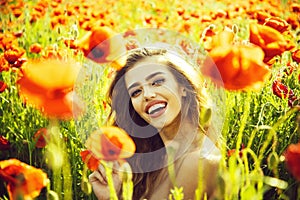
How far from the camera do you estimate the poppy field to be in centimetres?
82

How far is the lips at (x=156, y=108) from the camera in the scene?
47.8 inches

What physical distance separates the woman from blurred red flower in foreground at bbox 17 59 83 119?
1.28ft

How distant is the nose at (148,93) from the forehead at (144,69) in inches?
1.3

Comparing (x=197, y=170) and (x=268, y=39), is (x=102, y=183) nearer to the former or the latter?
(x=197, y=170)

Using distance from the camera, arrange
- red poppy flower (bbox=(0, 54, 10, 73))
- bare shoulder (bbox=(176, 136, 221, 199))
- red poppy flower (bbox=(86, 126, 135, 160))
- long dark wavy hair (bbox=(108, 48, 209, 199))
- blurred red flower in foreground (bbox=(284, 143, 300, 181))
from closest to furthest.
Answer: blurred red flower in foreground (bbox=(284, 143, 300, 181)), red poppy flower (bbox=(86, 126, 135, 160)), bare shoulder (bbox=(176, 136, 221, 199)), long dark wavy hair (bbox=(108, 48, 209, 199)), red poppy flower (bbox=(0, 54, 10, 73))

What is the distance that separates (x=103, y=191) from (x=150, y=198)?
11 cm

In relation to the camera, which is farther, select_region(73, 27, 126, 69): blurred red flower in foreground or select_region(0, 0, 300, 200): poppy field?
select_region(73, 27, 126, 69): blurred red flower in foreground

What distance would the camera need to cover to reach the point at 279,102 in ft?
5.27

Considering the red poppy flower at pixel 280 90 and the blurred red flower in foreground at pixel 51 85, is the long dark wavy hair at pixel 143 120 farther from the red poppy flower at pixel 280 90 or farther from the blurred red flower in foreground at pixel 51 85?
the blurred red flower in foreground at pixel 51 85

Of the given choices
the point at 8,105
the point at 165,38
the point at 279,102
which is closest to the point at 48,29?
the point at 165,38

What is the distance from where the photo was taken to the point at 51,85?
81cm

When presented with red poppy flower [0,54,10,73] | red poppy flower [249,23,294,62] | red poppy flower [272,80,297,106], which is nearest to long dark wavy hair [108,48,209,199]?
red poppy flower [272,80,297,106]

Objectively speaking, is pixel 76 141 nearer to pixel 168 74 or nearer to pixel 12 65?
pixel 12 65

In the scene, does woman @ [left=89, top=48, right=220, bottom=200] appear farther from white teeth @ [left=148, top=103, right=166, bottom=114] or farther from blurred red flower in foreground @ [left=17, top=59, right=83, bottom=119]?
blurred red flower in foreground @ [left=17, top=59, right=83, bottom=119]
